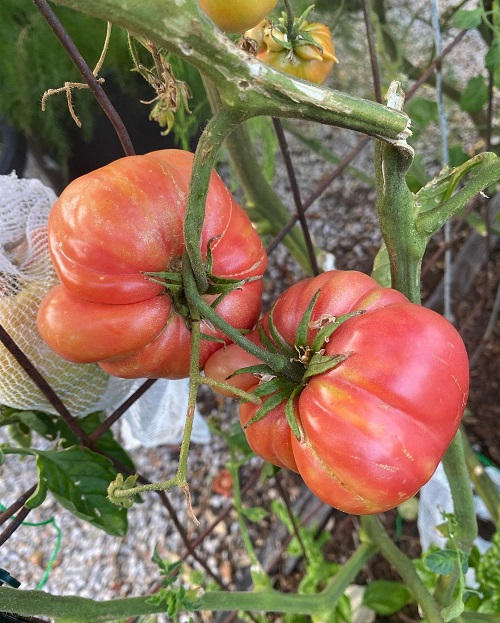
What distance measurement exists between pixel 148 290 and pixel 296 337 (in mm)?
116

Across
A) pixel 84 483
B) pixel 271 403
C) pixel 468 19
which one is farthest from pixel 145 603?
pixel 468 19

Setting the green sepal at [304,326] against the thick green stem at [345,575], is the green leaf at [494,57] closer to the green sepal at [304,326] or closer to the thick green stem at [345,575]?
the green sepal at [304,326]

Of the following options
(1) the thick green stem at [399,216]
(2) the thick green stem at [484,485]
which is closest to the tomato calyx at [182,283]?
(1) the thick green stem at [399,216]

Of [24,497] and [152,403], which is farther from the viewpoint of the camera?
[152,403]

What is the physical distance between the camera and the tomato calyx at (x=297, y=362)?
1.27 ft

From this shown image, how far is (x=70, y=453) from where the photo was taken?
1.76 ft

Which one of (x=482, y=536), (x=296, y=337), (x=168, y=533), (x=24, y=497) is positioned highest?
(x=296, y=337)

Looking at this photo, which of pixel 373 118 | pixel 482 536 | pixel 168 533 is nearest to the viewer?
pixel 373 118

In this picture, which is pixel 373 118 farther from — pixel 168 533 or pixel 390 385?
pixel 168 533

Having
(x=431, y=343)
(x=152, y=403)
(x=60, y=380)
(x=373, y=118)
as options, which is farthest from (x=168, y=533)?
(x=373, y=118)

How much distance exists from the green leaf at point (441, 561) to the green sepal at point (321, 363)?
270mm

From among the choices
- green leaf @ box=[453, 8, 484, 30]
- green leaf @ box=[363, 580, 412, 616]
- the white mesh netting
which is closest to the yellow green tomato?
green leaf @ box=[453, 8, 484, 30]

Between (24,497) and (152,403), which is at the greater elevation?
(24,497)

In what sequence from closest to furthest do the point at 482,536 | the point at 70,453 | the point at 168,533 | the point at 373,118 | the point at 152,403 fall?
the point at 373,118 < the point at 70,453 < the point at 152,403 < the point at 482,536 < the point at 168,533
